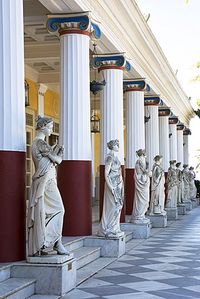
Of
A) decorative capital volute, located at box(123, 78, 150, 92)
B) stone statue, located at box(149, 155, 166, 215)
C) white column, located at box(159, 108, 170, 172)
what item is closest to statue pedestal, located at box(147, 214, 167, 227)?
stone statue, located at box(149, 155, 166, 215)

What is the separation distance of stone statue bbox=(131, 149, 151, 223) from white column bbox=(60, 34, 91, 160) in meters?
3.29

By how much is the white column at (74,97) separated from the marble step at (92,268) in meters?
1.86

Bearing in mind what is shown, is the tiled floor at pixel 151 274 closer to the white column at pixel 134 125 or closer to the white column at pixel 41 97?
the white column at pixel 134 125

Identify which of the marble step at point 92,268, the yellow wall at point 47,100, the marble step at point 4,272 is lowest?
the marble step at point 92,268

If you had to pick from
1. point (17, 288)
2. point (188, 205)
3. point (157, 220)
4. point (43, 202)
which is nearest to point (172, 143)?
point (188, 205)

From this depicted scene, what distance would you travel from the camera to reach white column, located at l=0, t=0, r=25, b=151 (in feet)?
22.9

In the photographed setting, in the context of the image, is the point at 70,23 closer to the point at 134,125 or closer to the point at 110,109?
the point at 110,109

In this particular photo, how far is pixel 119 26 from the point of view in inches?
522

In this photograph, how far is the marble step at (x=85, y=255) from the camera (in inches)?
354

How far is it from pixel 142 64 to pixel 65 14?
6.86m

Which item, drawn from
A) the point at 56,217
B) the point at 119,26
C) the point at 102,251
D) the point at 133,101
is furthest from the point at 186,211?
the point at 56,217

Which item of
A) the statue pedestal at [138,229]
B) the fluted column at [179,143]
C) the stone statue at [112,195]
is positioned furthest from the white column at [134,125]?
the fluted column at [179,143]

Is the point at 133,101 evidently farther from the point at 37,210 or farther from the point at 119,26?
the point at 37,210

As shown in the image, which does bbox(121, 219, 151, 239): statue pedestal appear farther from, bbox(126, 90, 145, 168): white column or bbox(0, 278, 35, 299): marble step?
bbox(0, 278, 35, 299): marble step
